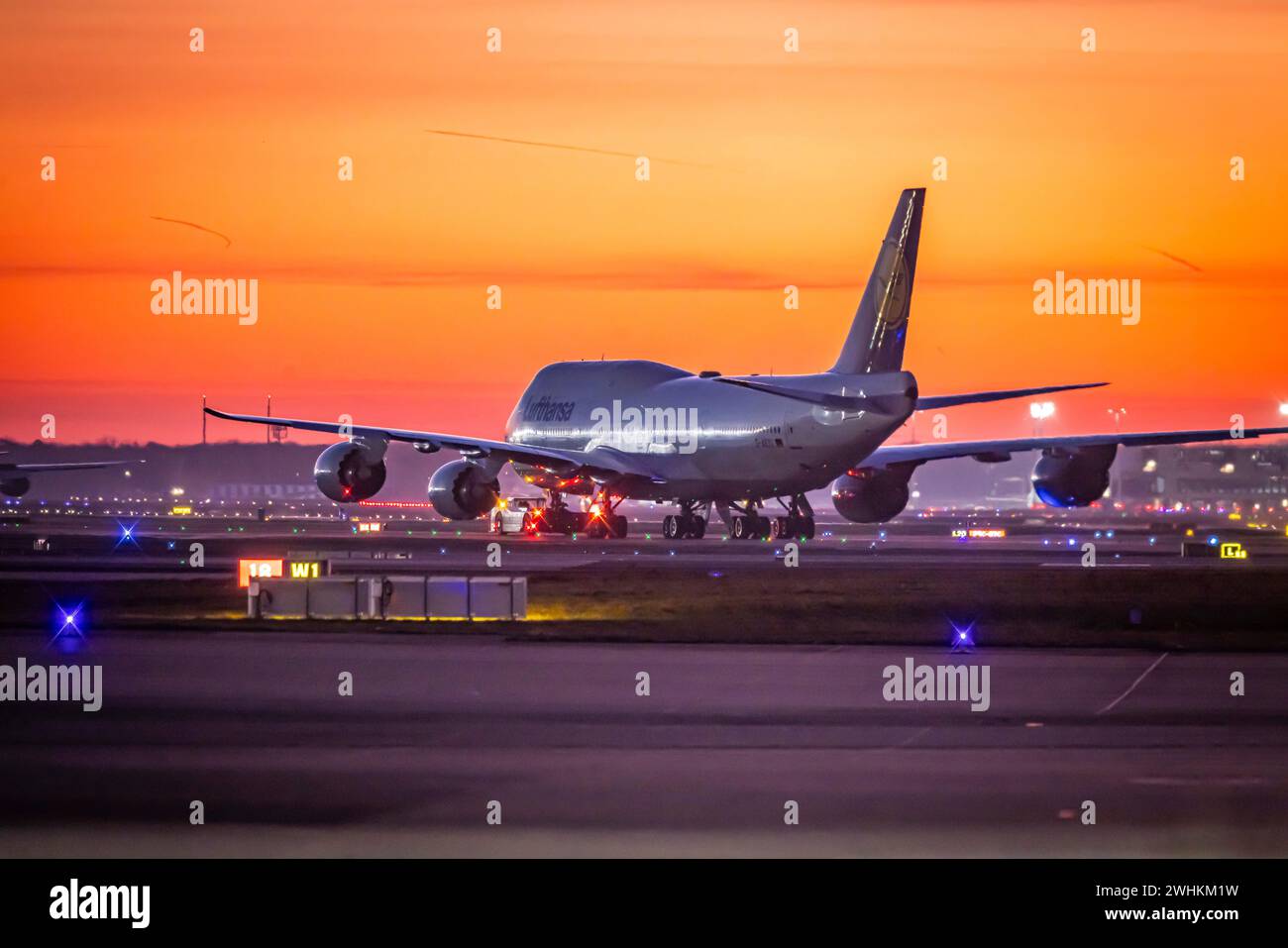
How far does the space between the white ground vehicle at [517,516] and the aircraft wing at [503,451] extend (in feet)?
8.28

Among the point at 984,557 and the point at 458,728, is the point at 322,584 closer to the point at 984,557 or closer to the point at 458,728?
the point at 458,728

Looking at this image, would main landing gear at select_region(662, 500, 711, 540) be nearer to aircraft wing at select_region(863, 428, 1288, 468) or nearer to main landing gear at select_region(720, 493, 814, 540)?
main landing gear at select_region(720, 493, 814, 540)

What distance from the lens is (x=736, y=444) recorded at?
65.3 m

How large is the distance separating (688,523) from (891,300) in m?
15.4

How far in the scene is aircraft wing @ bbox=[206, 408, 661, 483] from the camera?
63.4 m

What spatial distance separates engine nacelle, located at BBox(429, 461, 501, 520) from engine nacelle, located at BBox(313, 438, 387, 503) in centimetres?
201

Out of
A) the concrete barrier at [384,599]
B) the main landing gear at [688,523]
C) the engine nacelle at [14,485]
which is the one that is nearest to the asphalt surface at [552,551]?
the main landing gear at [688,523]

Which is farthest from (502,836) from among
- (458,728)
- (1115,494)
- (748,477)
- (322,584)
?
(1115,494)

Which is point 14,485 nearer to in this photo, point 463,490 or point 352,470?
point 352,470

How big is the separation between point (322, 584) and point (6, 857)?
21500 millimetres

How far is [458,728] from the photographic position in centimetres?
2130

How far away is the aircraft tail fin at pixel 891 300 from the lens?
5894cm

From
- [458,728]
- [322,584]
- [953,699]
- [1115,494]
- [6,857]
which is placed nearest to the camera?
[6,857]

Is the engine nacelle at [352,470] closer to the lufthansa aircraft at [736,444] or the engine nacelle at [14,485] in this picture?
the lufthansa aircraft at [736,444]
